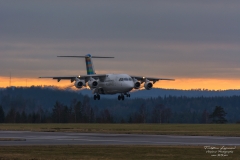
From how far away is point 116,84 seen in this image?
3748 inches

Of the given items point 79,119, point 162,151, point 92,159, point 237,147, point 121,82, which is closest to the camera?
point 92,159

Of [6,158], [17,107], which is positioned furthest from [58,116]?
[6,158]

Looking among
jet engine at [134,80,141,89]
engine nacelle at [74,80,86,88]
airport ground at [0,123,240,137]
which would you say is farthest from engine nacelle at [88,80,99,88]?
airport ground at [0,123,240,137]

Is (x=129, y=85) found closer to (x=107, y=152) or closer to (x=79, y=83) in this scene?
(x=79, y=83)

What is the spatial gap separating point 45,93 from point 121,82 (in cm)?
7611

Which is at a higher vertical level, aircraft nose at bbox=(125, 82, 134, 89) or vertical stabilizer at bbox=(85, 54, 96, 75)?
vertical stabilizer at bbox=(85, 54, 96, 75)

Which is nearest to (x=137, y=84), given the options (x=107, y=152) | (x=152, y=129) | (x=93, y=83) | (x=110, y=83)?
(x=110, y=83)

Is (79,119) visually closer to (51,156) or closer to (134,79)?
(134,79)

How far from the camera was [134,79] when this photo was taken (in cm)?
10056

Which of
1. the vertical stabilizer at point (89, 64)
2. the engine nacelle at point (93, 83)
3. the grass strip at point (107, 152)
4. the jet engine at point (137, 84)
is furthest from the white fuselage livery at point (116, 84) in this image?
the grass strip at point (107, 152)

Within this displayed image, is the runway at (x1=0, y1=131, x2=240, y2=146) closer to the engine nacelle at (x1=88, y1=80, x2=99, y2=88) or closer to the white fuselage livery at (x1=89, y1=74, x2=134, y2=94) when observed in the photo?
the white fuselage livery at (x1=89, y1=74, x2=134, y2=94)

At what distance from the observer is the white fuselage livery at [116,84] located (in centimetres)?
9431

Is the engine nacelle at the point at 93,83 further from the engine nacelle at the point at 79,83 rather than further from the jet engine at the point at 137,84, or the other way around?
the jet engine at the point at 137,84

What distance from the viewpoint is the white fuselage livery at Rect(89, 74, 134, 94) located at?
9431 centimetres
